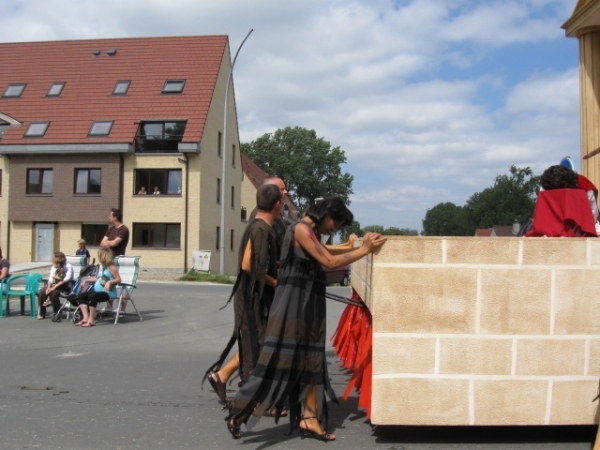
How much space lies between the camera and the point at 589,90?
7.75 m

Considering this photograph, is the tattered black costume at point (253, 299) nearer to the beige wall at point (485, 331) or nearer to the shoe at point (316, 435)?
the shoe at point (316, 435)

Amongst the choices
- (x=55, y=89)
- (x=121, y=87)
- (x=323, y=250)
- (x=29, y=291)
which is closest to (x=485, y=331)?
(x=323, y=250)

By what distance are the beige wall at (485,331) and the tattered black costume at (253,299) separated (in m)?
1.08

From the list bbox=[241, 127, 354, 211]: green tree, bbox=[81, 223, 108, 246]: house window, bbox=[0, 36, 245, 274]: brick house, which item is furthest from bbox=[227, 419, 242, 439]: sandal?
bbox=[241, 127, 354, 211]: green tree

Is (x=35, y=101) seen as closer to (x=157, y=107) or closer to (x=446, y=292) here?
(x=157, y=107)

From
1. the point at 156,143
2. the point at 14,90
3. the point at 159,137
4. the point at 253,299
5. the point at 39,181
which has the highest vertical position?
the point at 14,90

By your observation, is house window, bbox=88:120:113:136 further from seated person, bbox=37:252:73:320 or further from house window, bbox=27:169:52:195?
seated person, bbox=37:252:73:320

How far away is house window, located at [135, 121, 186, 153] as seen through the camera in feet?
123

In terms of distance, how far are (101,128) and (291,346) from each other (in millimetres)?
35073

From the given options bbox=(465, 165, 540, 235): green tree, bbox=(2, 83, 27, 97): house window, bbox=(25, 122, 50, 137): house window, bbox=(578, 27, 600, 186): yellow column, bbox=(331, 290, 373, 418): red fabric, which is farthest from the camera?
bbox=(465, 165, 540, 235): green tree

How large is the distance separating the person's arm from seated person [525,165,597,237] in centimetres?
132

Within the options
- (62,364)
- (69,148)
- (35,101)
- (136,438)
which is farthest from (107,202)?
(136,438)

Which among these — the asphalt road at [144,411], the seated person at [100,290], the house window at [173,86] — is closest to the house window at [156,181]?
the house window at [173,86]

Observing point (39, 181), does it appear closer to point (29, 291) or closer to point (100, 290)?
point (29, 291)
